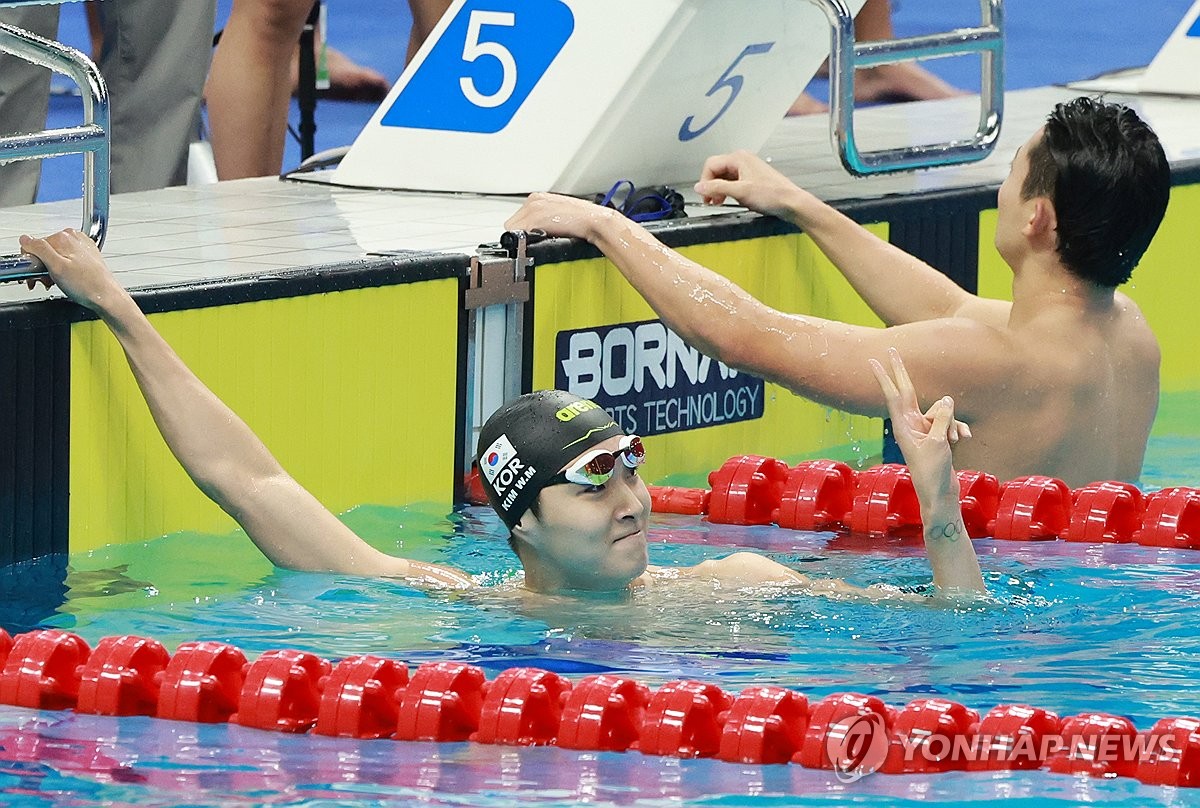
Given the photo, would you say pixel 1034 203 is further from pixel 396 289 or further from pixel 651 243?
pixel 396 289

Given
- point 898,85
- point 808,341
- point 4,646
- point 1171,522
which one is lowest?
point 4,646

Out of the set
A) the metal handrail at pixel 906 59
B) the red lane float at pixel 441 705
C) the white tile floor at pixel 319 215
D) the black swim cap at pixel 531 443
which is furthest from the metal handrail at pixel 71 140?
the metal handrail at pixel 906 59

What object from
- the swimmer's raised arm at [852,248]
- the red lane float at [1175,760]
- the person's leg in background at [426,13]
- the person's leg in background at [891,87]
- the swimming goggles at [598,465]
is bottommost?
the red lane float at [1175,760]

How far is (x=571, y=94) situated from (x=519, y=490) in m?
1.82

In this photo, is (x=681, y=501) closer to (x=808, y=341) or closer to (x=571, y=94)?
(x=808, y=341)

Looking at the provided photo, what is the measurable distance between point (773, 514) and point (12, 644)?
1802mm

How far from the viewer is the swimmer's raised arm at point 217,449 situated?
12.8ft

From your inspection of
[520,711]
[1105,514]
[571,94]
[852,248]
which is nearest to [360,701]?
[520,711]

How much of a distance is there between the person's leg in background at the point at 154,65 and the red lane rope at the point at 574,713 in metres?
2.68

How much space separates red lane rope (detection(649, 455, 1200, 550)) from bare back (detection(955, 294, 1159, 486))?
0.05m

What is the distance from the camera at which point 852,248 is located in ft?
16.6

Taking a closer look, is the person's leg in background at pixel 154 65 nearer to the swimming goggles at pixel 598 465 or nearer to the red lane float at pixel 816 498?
the red lane float at pixel 816 498

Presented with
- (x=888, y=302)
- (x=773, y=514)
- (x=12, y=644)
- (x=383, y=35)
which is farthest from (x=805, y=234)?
Answer: (x=383, y=35)

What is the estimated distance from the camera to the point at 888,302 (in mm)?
4953
